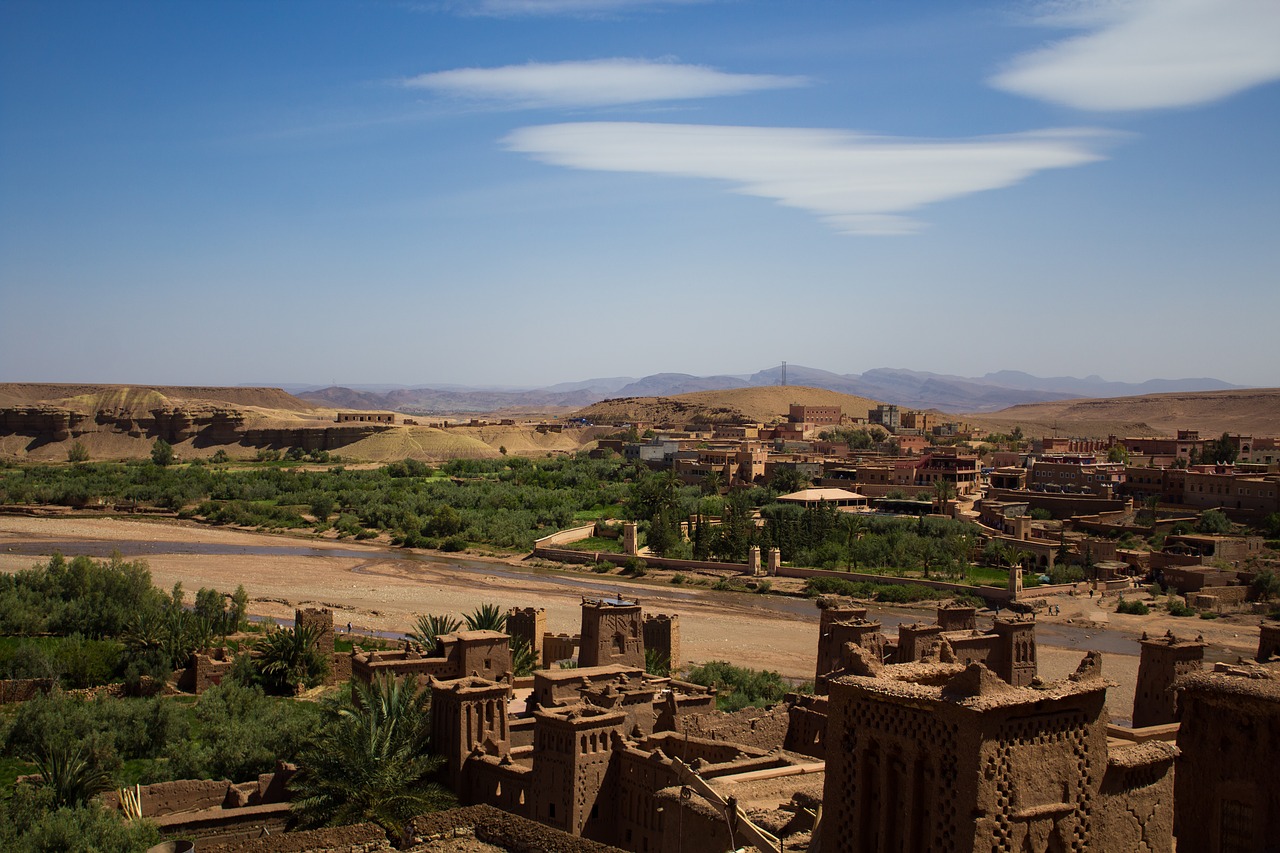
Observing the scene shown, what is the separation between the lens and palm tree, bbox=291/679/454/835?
43.1 feet

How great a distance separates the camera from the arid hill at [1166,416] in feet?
391

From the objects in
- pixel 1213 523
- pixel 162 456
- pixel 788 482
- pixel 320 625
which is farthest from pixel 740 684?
pixel 162 456

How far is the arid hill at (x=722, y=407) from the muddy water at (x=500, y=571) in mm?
62770

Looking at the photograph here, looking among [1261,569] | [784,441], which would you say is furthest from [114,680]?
[784,441]

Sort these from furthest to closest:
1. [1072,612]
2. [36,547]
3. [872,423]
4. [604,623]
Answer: [872,423]
[36,547]
[1072,612]
[604,623]

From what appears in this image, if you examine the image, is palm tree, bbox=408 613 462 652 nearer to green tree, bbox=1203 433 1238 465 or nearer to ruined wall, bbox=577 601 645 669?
ruined wall, bbox=577 601 645 669

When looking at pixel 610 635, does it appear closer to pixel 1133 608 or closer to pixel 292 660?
pixel 292 660

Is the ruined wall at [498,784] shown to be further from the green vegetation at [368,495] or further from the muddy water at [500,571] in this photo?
the green vegetation at [368,495]

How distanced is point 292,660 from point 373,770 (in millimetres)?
10160

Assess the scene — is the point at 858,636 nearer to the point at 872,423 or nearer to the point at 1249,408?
the point at 872,423

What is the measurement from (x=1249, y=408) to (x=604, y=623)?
438 ft

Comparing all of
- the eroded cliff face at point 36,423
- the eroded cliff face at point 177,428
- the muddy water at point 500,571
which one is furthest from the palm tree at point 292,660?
the eroded cliff face at point 36,423

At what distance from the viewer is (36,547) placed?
44.3 metres

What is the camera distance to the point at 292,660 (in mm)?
22859
